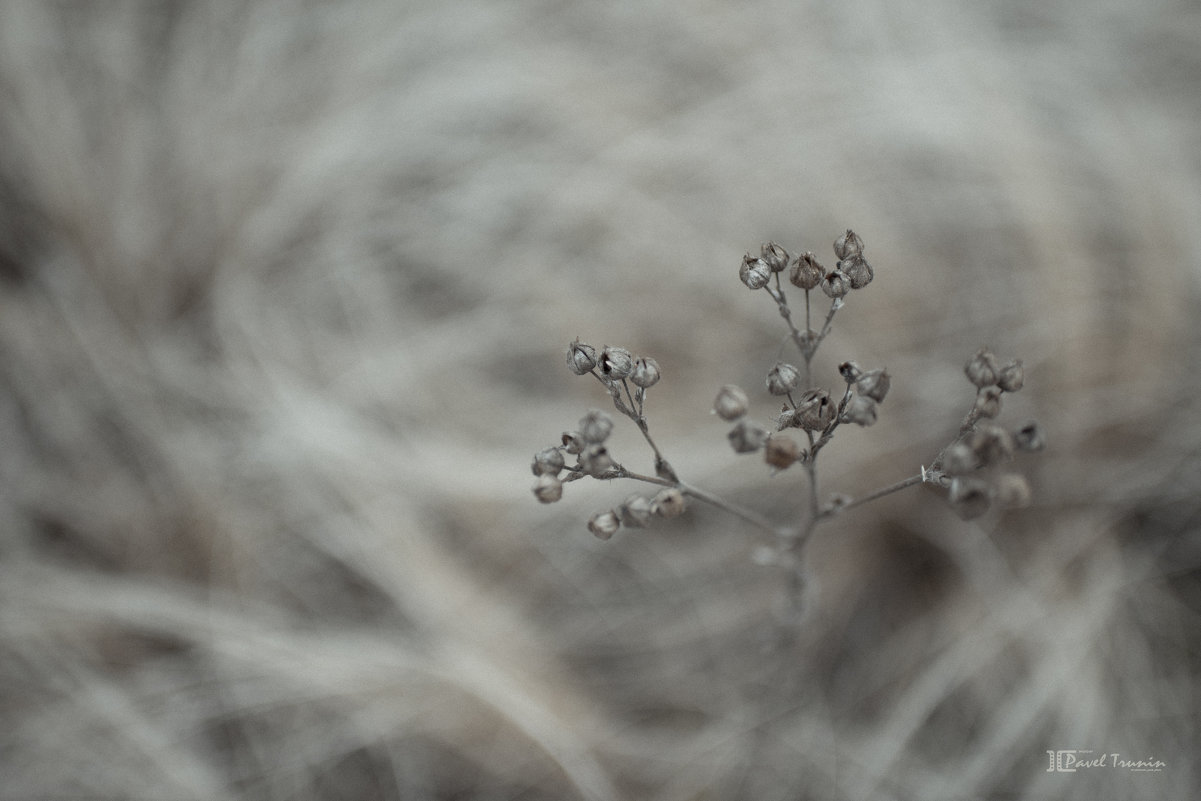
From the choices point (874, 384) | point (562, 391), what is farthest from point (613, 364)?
point (562, 391)

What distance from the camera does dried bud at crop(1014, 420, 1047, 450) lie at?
726mm

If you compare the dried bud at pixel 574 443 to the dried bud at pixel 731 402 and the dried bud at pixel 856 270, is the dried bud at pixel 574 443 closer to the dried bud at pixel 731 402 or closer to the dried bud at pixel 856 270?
the dried bud at pixel 731 402

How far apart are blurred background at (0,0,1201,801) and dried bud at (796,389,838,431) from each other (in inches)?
21.3

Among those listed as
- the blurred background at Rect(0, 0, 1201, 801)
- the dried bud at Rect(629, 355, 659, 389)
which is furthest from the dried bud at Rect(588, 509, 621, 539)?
the blurred background at Rect(0, 0, 1201, 801)

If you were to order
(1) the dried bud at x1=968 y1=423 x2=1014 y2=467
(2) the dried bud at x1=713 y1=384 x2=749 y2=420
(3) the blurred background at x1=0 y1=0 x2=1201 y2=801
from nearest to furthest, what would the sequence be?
(1) the dried bud at x1=968 y1=423 x2=1014 y2=467, (2) the dried bud at x1=713 y1=384 x2=749 y2=420, (3) the blurred background at x1=0 y1=0 x2=1201 y2=801

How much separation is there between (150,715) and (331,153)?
125 cm

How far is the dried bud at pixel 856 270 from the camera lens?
2.56ft

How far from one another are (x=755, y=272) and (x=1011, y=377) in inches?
10.8

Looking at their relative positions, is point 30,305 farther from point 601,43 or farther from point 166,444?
point 601,43

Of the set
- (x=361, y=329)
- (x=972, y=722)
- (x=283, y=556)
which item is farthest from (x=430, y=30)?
(x=972, y=722)

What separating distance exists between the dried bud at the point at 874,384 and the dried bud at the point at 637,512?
0.79ft

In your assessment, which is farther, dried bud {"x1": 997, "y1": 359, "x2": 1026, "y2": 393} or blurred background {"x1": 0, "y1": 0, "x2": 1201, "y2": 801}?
blurred background {"x1": 0, "y1": 0, "x2": 1201, "y2": 801}

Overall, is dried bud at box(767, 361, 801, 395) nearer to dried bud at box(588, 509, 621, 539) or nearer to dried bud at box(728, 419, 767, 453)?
dried bud at box(728, 419, 767, 453)

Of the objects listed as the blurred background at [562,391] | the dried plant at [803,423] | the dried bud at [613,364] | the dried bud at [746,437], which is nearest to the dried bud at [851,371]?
the dried plant at [803,423]
